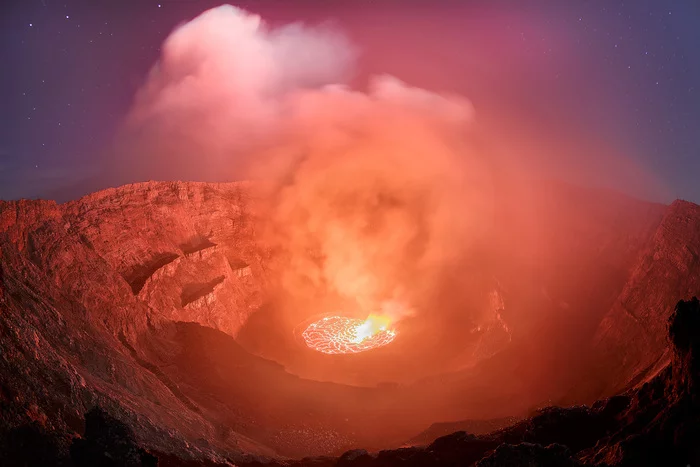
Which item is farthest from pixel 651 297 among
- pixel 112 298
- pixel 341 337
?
pixel 112 298

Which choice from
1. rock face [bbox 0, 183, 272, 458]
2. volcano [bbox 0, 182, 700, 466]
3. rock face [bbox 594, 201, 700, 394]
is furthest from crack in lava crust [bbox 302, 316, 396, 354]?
rock face [bbox 594, 201, 700, 394]

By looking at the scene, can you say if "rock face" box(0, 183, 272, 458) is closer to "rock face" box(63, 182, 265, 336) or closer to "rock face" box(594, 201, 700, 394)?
"rock face" box(63, 182, 265, 336)

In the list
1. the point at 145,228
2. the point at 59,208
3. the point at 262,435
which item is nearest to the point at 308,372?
the point at 262,435

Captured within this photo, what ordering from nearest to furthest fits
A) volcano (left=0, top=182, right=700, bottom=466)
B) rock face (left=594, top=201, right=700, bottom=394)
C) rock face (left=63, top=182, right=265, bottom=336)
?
volcano (left=0, top=182, right=700, bottom=466)
rock face (left=594, top=201, right=700, bottom=394)
rock face (left=63, top=182, right=265, bottom=336)

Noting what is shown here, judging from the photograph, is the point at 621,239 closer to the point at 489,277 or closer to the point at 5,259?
the point at 489,277

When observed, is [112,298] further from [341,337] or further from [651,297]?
[651,297]
